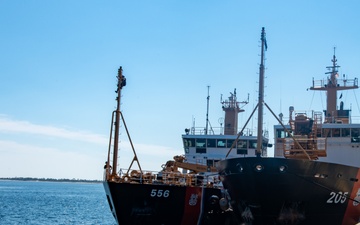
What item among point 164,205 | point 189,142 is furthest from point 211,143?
point 164,205

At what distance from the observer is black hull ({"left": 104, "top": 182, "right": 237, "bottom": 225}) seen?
23.0 meters

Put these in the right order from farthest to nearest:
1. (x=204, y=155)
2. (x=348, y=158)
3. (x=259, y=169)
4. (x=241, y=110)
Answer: (x=241, y=110) → (x=204, y=155) → (x=348, y=158) → (x=259, y=169)

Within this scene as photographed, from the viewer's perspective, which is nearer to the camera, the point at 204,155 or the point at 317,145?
the point at 317,145

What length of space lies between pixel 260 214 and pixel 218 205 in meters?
3.80

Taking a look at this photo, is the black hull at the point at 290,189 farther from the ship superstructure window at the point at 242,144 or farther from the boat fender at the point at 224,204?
the ship superstructure window at the point at 242,144

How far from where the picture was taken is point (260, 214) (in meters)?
21.8

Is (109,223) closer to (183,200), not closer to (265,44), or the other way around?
(183,200)

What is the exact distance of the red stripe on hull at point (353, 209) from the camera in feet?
74.8

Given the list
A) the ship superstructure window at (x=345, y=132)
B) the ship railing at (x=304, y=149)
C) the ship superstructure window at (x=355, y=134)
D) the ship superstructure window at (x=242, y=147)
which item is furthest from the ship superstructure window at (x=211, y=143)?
the ship superstructure window at (x=355, y=134)

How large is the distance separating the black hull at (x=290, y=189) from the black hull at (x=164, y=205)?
2.71 meters

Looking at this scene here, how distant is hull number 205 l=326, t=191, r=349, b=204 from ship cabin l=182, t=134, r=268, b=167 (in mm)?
13231

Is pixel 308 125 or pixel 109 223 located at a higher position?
pixel 308 125

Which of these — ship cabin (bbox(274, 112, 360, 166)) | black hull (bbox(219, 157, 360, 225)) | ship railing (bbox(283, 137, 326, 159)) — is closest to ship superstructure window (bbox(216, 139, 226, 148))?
ship cabin (bbox(274, 112, 360, 166))

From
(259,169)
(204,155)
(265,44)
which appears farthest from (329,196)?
(204,155)
